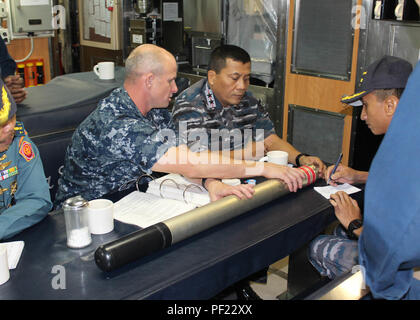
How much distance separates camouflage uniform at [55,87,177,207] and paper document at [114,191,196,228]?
0.57 ft

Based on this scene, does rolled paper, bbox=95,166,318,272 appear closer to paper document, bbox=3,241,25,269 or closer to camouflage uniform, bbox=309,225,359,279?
paper document, bbox=3,241,25,269

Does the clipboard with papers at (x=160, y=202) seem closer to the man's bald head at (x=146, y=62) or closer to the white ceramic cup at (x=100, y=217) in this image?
the white ceramic cup at (x=100, y=217)

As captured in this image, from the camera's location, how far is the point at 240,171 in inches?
78.5

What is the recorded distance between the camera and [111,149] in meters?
1.95

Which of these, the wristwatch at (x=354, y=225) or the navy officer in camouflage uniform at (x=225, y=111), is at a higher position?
the navy officer in camouflage uniform at (x=225, y=111)

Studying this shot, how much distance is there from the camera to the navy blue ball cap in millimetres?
1814

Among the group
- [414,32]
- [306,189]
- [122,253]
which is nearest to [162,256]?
[122,253]

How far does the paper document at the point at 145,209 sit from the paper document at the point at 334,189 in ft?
1.85

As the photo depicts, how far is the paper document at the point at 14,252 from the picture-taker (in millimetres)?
1323

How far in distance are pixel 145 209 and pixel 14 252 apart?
473 millimetres

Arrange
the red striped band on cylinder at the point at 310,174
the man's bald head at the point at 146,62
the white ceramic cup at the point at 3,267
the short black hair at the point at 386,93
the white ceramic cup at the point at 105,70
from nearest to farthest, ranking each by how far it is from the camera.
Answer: the white ceramic cup at the point at 3,267 < the short black hair at the point at 386,93 < the red striped band on cylinder at the point at 310,174 < the man's bald head at the point at 146,62 < the white ceramic cup at the point at 105,70

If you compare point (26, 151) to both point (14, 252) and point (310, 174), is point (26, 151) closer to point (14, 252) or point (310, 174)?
point (14, 252)

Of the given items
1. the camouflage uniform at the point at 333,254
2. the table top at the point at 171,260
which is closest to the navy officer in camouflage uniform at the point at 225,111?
the camouflage uniform at the point at 333,254

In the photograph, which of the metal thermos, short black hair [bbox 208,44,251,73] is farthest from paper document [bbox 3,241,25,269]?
short black hair [bbox 208,44,251,73]
